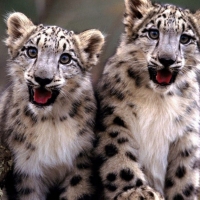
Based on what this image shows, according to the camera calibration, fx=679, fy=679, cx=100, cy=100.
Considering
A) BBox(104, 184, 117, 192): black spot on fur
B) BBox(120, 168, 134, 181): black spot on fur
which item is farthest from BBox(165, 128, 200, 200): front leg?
BBox(104, 184, 117, 192): black spot on fur

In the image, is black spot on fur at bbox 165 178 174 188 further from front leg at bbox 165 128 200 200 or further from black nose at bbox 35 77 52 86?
black nose at bbox 35 77 52 86

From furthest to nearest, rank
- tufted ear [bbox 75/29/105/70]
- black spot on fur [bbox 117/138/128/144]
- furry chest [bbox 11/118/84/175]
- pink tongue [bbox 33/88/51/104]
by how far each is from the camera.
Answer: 1. tufted ear [bbox 75/29/105/70]
2. black spot on fur [bbox 117/138/128/144]
3. furry chest [bbox 11/118/84/175]
4. pink tongue [bbox 33/88/51/104]

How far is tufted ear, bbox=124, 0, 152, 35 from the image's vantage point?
5867 millimetres

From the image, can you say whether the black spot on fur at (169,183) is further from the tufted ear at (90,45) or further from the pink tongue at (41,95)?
the pink tongue at (41,95)

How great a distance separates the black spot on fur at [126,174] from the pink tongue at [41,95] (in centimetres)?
92

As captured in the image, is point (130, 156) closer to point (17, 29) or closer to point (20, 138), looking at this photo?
point (20, 138)

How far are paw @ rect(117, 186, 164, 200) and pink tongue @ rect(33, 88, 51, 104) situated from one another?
1.02 meters

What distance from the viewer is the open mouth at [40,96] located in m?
5.30

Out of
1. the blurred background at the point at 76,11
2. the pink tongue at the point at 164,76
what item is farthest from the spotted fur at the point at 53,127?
the blurred background at the point at 76,11

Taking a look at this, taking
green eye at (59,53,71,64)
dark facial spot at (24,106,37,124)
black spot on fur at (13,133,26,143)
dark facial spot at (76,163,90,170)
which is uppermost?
green eye at (59,53,71,64)

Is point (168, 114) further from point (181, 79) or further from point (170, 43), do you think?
point (170, 43)

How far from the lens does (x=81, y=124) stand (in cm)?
572

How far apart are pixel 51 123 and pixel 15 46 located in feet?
2.40

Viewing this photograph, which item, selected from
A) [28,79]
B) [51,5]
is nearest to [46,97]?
[28,79]
